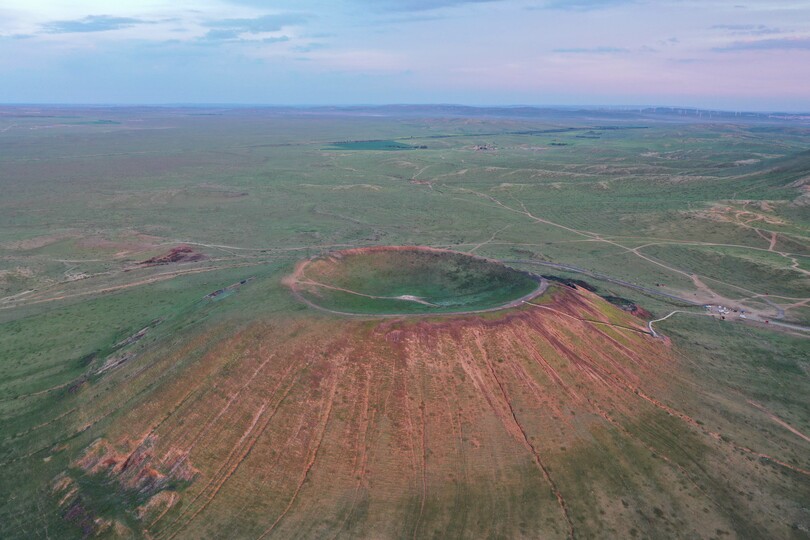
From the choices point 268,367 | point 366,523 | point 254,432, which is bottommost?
point 366,523

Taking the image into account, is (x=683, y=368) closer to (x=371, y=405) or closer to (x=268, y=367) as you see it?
(x=371, y=405)

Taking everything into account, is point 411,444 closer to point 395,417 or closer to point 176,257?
point 395,417

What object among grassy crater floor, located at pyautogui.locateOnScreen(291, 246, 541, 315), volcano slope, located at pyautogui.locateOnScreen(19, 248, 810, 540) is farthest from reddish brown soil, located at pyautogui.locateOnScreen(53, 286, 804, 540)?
grassy crater floor, located at pyautogui.locateOnScreen(291, 246, 541, 315)

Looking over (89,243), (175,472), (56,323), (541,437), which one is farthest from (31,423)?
(89,243)

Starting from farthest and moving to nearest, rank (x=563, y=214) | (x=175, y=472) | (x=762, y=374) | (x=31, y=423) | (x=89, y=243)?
(x=563, y=214) → (x=89, y=243) → (x=762, y=374) → (x=31, y=423) → (x=175, y=472)

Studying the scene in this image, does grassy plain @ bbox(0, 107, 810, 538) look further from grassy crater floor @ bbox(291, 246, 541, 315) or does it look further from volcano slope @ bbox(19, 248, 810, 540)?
grassy crater floor @ bbox(291, 246, 541, 315)

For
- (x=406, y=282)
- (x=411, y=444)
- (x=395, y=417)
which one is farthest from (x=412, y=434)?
(x=406, y=282)
